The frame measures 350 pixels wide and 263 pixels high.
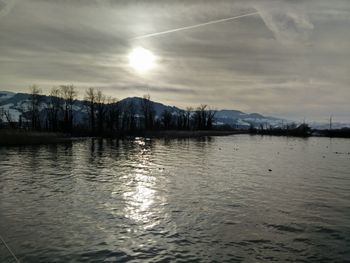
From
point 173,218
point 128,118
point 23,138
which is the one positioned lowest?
point 173,218

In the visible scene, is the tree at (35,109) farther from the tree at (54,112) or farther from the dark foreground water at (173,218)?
the dark foreground water at (173,218)

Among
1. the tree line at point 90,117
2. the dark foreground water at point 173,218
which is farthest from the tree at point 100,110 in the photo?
the dark foreground water at point 173,218

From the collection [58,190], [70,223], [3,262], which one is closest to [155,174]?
[58,190]

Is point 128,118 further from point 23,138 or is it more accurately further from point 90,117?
point 23,138

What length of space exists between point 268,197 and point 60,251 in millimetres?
12949

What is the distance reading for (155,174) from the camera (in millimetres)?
29422

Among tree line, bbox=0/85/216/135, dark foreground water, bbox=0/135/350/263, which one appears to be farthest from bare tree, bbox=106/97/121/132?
dark foreground water, bbox=0/135/350/263

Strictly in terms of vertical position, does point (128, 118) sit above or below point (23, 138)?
above

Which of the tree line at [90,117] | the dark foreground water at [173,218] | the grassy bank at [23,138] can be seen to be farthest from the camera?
the tree line at [90,117]

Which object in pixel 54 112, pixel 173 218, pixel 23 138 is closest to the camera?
pixel 173 218

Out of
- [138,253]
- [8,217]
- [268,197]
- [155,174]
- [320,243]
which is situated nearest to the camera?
[138,253]

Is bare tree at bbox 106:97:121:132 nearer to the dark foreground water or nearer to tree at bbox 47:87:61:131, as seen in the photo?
tree at bbox 47:87:61:131

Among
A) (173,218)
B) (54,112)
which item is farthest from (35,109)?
(173,218)

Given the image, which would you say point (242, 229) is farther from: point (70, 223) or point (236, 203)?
point (70, 223)
